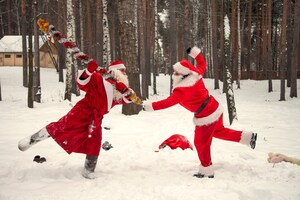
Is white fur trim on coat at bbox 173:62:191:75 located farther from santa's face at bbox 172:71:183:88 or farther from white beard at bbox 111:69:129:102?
white beard at bbox 111:69:129:102

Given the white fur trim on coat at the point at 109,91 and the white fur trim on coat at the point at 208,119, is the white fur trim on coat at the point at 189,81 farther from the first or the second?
the white fur trim on coat at the point at 109,91

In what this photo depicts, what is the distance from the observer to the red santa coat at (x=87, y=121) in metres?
4.05

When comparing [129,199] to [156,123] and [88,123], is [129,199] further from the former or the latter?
[156,123]

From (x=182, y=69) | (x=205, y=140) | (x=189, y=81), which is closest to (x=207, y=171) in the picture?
(x=205, y=140)

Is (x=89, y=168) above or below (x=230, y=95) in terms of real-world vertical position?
below

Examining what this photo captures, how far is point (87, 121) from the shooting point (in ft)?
13.6

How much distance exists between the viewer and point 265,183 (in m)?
3.75

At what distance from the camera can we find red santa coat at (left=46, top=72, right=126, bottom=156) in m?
4.05

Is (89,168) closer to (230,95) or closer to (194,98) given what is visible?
(194,98)

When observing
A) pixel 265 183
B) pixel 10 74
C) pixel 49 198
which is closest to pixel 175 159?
pixel 265 183

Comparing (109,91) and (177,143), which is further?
(177,143)

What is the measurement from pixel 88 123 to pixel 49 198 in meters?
1.22

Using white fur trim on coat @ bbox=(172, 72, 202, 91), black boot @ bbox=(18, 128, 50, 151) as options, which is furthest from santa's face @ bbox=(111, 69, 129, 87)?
black boot @ bbox=(18, 128, 50, 151)

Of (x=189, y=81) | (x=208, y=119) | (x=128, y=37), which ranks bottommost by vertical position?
(x=208, y=119)
